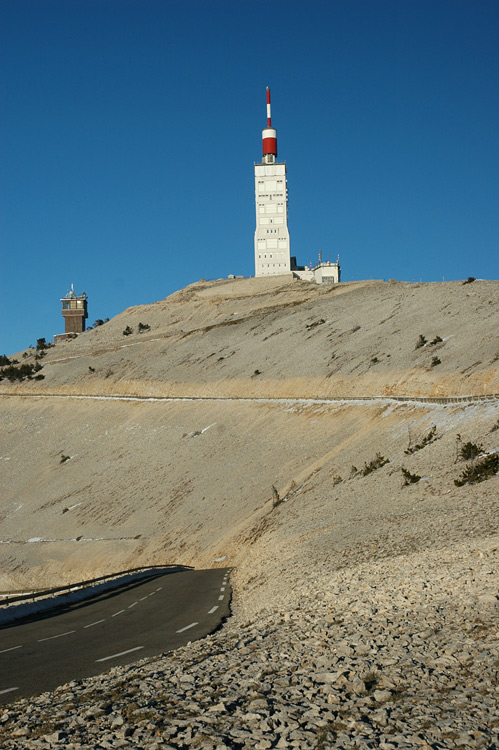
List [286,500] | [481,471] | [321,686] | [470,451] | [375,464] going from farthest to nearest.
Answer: [286,500]
[375,464]
[470,451]
[481,471]
[321,686]

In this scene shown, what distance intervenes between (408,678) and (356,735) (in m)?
1.91

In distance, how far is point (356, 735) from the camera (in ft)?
27.5

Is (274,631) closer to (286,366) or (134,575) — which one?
(134,575)

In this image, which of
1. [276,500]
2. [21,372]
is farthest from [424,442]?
[21,372]

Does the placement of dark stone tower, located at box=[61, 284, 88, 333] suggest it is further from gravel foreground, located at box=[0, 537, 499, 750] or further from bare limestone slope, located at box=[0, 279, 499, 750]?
gravel foreground, located at box=[0, 537, 499, 750]

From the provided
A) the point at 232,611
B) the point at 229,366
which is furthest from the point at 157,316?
the point at 232,611

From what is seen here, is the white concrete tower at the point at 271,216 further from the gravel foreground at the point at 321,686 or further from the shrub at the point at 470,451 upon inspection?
the gravel foreground at the point at 321,686

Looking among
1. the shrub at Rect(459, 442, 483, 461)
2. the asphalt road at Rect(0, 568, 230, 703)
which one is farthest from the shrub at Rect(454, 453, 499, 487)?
the asphalt road at Rect(0, 568, 230, 703)

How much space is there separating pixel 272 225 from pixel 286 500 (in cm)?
8351

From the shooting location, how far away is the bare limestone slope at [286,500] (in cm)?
967

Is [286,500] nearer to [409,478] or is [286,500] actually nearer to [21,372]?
[409,478]

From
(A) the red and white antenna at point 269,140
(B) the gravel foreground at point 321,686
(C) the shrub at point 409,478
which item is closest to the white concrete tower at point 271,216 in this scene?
(A) the red and white antenna at point 269,140

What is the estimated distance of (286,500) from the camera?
36.6m

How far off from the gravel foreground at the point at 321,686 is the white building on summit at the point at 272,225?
316 feet
